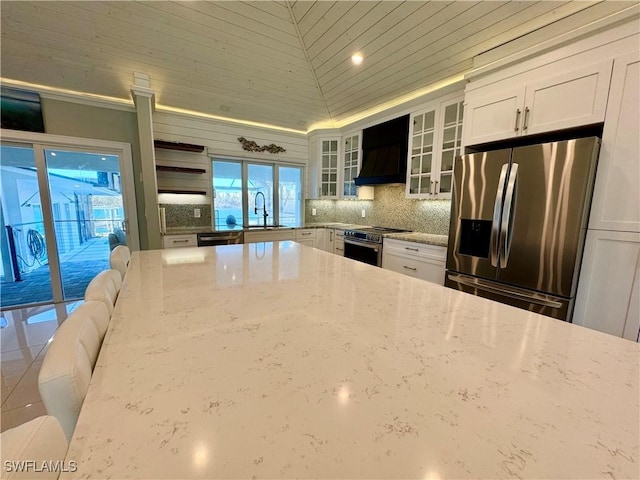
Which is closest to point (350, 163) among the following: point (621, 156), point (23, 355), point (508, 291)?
point (508, 291)

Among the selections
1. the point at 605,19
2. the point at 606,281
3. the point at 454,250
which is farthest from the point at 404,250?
the point at 605,19

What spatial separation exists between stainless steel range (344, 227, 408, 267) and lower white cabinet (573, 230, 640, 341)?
1850 millimetres

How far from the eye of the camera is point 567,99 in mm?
1887

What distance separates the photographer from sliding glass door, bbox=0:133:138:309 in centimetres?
309

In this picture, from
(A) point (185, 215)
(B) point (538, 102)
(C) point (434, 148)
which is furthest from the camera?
(A) point (185, 215)

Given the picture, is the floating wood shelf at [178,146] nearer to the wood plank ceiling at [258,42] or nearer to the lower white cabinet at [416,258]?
the wood plank ceiling at [258,42]

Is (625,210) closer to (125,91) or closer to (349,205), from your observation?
(349,205)

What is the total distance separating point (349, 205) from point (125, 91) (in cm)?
350

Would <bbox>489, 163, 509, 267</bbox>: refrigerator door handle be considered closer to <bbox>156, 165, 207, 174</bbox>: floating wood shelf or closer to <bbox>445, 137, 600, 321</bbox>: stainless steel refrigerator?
<bbox>445, 137, 600, 321</bbox>: stainless steel refrigerator

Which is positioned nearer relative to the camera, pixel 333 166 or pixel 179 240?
pixel 179 240

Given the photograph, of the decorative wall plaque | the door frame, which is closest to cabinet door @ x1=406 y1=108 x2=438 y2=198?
the decorative wall plaque

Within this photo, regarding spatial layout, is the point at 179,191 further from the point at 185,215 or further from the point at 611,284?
the point at 611,284

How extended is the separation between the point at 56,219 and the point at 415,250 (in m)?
4.43

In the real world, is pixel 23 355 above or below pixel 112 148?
below
